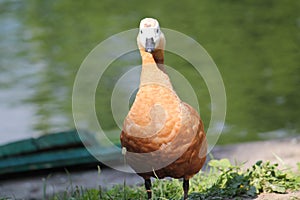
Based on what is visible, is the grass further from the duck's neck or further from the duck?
the duck's neck

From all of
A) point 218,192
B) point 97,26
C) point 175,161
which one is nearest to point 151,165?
point 175,161

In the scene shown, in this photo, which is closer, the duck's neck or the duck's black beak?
the duck's black beak

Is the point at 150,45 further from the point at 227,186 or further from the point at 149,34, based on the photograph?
the point at 227,186

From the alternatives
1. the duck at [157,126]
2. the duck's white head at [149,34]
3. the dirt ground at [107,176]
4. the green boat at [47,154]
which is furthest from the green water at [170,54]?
the duck's white head at [149,34]

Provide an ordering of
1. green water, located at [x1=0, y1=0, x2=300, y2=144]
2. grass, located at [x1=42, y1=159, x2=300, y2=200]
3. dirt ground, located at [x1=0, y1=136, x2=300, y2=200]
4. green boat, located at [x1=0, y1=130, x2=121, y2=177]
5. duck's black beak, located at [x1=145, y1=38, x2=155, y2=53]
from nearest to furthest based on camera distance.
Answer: duck's black beak, located at [x1=145, y1=38, x2=155, y2=53], grass, located at [x1=42, y1=159, x2=300, y2=200], dirt ground, located at [x1=0, y1=136, x2=300, y2=200], green boat, located at [x1=0, y1=130, x2=121, y2=177], green water, located at [x1=0, y1=0, x2=300, y2=144]

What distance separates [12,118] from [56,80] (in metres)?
1.13

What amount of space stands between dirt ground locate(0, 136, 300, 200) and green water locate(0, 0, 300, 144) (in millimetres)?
1582

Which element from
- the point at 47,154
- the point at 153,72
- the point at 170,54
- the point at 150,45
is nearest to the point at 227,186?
the point at 153,72

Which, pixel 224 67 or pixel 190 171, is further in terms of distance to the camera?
pixel 224 67

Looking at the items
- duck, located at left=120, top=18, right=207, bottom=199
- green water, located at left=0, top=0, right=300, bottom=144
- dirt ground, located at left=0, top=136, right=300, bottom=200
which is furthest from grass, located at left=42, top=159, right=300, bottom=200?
green water, located at left=0, top=0, right=300, bottom=144

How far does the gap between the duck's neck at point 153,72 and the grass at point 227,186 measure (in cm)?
71

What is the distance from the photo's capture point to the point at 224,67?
979 cm

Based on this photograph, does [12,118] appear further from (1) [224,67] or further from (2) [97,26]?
(2) [97,26]

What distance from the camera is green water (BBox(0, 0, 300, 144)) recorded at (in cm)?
851
